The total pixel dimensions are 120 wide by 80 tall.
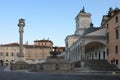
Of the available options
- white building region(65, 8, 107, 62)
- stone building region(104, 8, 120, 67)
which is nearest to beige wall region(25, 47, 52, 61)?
white building region(65, 8, 107, 62)

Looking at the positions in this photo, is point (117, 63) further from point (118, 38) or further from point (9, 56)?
point (9, 56)

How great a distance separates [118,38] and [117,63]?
4381 mm

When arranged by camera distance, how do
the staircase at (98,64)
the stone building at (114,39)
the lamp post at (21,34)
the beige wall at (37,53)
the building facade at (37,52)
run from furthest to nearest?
1. the beige wall at (37,53)
2. the building facade at (37,52)
3. the lamp post at (21,34)
4. the stone building at (114,39)
5. the staircase at (98,64)

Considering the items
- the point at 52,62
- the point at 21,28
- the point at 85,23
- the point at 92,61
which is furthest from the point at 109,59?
the point at 85,23

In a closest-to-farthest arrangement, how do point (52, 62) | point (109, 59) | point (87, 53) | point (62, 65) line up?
point (62, 65) < point (52, 62) < point (109, 59) < point (87, 53)

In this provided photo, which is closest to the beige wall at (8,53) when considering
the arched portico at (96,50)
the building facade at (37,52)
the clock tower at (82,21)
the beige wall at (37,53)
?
the building facade at (37,52)

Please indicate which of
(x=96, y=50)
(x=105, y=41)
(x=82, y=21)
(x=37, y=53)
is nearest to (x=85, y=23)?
(x=82, y=21)

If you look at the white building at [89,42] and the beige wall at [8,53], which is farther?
the beige wall at [8,53]

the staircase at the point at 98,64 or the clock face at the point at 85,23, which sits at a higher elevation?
the clock face at the point at 85,23

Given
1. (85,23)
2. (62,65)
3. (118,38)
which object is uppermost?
(85,23)

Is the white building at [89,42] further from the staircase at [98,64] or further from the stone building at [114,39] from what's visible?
the staircase at [98,64]

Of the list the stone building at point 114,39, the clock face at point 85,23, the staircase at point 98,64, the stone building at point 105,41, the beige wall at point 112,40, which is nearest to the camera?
the staircase at point 98,64

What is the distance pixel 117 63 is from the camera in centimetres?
5847

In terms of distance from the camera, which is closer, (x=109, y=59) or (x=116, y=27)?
(x=116, y=27)
